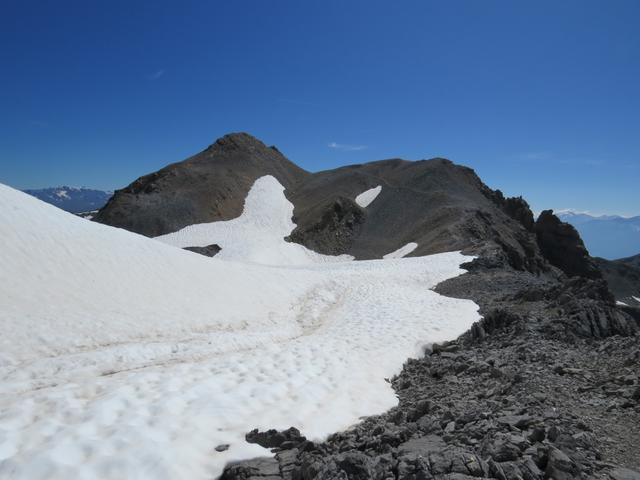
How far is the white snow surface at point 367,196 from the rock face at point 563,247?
1237 inches

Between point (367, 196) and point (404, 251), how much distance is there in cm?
2590

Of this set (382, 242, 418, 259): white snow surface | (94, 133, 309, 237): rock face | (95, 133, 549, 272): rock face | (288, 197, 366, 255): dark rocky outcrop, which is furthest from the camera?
(94, 133, 309, 237): rock face

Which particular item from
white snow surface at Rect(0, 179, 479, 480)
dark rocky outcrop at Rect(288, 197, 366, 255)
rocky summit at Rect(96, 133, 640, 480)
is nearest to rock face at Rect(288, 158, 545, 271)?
dark rocky outcrop at Rect(288, 197, 366, 255)

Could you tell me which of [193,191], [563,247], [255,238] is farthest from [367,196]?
[563,247]

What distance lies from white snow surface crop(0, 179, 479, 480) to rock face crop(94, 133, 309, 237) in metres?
41.2

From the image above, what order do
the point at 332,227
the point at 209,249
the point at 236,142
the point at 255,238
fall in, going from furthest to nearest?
the point at 236,142 → the point at 332,227 → the point at 255,238 → the point at 209,249

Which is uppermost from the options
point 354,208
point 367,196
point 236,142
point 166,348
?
point 236,142

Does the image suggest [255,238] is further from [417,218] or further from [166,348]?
[166,348]

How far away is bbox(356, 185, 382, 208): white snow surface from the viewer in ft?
233

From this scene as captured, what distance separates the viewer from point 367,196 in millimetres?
73625

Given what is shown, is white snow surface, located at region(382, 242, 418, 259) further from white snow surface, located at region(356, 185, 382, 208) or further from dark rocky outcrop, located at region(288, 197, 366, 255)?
white snow surface, located at region(356, 185, 382, 208)

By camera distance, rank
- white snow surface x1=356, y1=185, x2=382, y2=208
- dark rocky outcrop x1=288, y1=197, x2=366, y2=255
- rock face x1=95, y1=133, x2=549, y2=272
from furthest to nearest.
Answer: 1. white snow surface x1=356, y1=185, x2=382, y2=208
2. dark rocky outcrop x1=288, y1=197, x2=366, y2=255
3. rock face x1=95, y1=133, x2=549, y2=272

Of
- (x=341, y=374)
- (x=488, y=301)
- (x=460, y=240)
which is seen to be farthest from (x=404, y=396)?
(x=460, y=240)

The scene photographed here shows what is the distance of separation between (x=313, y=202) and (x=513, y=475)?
6915 centimetres
